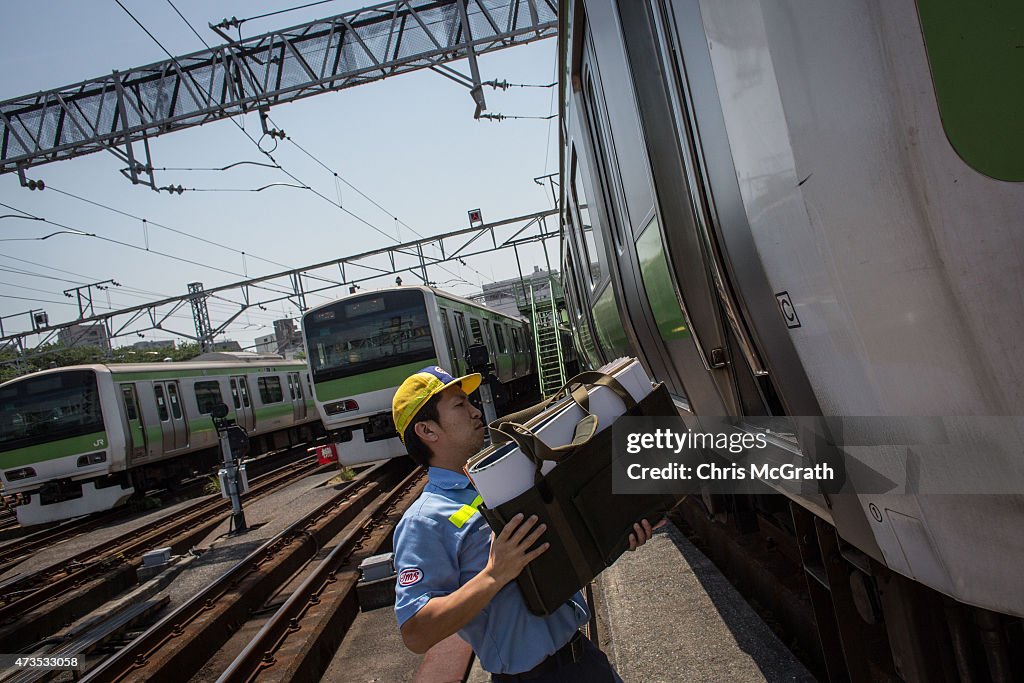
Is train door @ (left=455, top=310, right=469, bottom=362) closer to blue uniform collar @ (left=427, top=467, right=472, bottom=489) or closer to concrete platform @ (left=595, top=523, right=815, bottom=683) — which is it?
concrete platform @ (left=595, top=523, right=815, bottom=683)

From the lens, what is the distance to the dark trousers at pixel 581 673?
2.05 metres

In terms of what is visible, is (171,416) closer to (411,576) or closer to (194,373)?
(194,373)

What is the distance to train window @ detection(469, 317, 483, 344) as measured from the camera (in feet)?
57.3

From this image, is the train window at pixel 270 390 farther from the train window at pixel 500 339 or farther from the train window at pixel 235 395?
the train window at pixel 500 339

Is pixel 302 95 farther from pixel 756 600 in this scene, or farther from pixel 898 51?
pixel 898 51

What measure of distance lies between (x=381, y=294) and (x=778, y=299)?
12613mm

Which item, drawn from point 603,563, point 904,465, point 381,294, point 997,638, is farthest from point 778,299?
point 381,294

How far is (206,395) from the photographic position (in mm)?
19453

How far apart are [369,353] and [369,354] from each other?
0.7 inches

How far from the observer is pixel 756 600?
455 cm

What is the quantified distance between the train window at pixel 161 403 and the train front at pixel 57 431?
1667 mm

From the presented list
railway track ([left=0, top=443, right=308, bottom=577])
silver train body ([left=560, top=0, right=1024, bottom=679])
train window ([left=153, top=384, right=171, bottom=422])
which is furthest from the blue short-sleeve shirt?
train window ([left=153, top=384, right=171, bottom=422])

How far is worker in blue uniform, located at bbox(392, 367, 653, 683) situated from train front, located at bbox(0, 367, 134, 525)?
15172 mm

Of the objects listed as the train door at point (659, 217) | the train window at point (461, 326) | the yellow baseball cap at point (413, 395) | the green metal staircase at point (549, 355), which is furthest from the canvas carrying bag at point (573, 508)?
the green metal staircase at point (549, 355)
